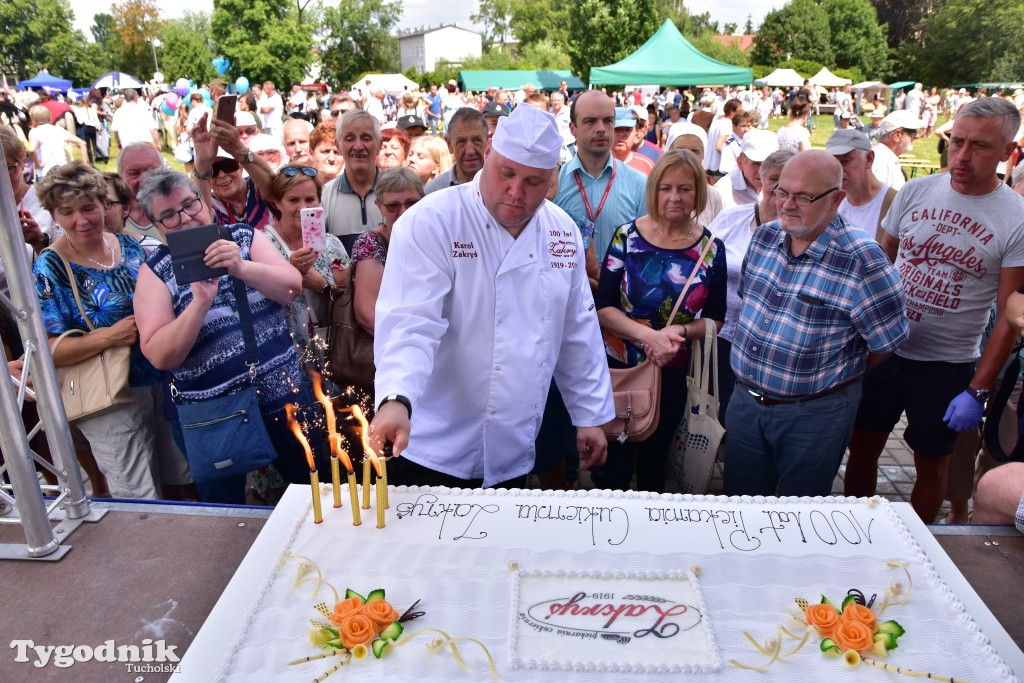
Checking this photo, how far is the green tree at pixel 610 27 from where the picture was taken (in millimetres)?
35219

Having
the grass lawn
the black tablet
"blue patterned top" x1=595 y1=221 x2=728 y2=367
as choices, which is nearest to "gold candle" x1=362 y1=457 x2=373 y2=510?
the black tablet

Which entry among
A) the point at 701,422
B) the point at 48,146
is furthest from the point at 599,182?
the point at 48,146

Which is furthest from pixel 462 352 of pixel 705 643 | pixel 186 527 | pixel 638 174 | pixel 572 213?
pixel 638 174

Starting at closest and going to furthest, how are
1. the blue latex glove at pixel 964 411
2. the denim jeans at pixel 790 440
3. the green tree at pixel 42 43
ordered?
the denim jeans at pixel 790 440
the blue latex glove at pixel 964 411
the green tree at pixel 42 43

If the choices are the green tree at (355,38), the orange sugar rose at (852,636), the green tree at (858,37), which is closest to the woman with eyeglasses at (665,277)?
the orange sugar rose at (852,636)

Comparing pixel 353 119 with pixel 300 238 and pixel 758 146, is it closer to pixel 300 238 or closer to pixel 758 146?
pixel 300 238

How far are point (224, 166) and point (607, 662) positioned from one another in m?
3.98

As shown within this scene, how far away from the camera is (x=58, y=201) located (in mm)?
3111

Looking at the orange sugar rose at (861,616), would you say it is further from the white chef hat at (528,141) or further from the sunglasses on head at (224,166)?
the sunglasses on head at (224,166)

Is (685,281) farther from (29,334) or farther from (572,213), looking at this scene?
(29,334)

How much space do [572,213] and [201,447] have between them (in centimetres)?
248

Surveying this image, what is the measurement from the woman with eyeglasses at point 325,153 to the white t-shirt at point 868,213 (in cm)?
380

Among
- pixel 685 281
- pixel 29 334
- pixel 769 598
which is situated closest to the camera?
pixel 769 598

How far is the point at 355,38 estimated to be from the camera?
73.1 m
